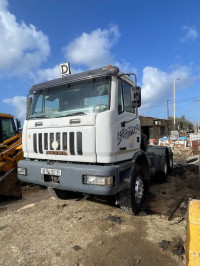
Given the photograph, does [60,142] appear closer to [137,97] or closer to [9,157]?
[137,97]

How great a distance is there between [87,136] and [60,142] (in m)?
0.60

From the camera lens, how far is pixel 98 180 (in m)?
3.14

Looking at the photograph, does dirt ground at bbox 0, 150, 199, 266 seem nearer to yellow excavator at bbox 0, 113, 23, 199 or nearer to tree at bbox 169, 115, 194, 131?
yellow excavator at bbox 0, 113, 23, 199

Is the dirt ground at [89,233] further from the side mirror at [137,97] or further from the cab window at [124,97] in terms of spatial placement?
the side mirror at [137,97]

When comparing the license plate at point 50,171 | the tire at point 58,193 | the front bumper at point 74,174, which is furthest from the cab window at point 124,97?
the tire at point 58,193

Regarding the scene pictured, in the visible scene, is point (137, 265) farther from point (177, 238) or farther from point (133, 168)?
point (133, 168)

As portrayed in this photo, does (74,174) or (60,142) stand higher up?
(60,142)

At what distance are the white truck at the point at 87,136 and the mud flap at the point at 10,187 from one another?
4.02 ft

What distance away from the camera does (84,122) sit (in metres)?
3.36

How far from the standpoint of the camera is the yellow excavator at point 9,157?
5.00 m

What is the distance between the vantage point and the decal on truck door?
11.6ft

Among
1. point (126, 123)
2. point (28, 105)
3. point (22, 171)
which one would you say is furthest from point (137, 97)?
point (22, 171)

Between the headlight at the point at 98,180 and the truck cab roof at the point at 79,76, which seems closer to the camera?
the headlight at the point at 98,180

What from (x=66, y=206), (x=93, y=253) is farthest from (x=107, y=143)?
(x=66, y=206)
